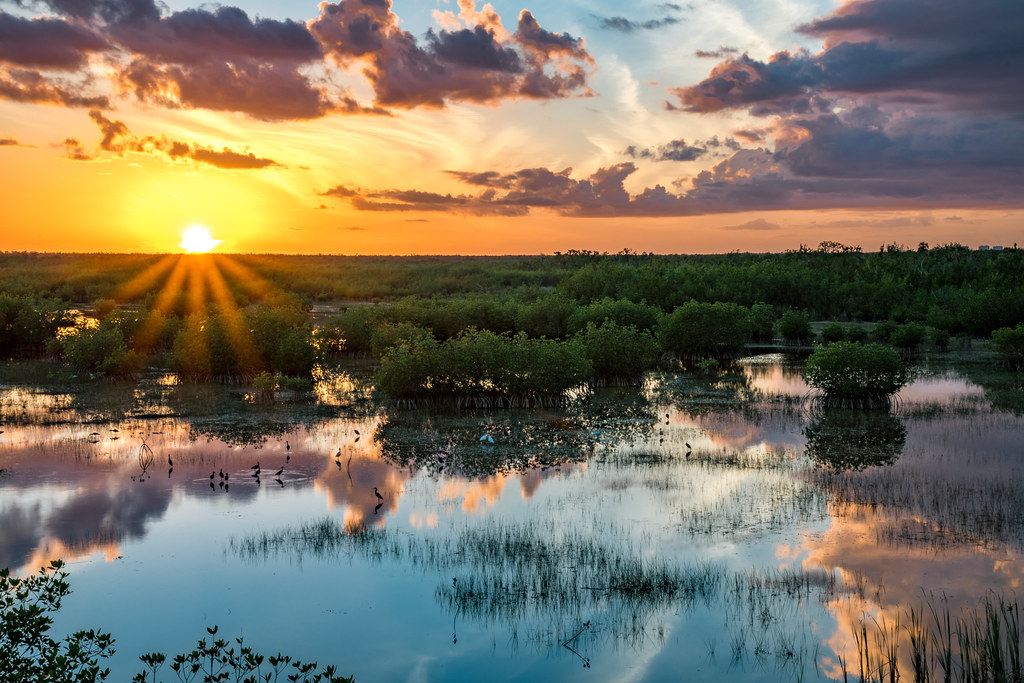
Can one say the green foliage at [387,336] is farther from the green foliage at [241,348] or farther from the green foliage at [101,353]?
the green foliage at [101,353]

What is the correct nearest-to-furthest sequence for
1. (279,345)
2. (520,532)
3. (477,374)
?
1. (520,532)
2. (477,374)
3. (279,345)

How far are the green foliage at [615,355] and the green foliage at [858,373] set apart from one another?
869cm

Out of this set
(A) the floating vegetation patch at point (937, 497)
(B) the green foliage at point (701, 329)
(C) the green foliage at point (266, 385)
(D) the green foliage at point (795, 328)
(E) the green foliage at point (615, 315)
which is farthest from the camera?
(D) the green foliage at point (795, 328)

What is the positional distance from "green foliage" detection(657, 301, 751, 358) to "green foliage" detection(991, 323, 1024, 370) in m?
13.7

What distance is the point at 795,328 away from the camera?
6041 cm

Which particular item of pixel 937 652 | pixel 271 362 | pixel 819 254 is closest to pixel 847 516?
pixel 937 652

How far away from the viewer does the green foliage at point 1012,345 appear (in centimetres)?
4459

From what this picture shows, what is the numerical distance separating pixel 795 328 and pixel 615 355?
25352mm

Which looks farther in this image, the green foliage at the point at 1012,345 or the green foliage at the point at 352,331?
the green foliage at the point at 352,331

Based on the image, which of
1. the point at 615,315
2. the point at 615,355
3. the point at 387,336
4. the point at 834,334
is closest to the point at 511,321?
the point at 615,315

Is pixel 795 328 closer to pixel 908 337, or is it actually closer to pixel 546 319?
pixel 908 337

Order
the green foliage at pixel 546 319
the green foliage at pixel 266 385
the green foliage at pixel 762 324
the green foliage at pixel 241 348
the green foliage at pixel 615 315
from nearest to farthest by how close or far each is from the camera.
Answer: the green foliage at pixel 266 385 < the green foliage at pixel 241 348 < the green foliage at pixel 615 315 < the green foliage at pixel 546 319 < the green foliage at pixel 762 324

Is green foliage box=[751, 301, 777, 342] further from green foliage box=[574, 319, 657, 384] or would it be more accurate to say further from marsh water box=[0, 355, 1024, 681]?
marsh water box=[0, 355, 1024, 681]

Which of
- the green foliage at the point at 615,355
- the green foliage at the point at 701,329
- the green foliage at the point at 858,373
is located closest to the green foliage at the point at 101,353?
the green foliage at the point at 615,355
